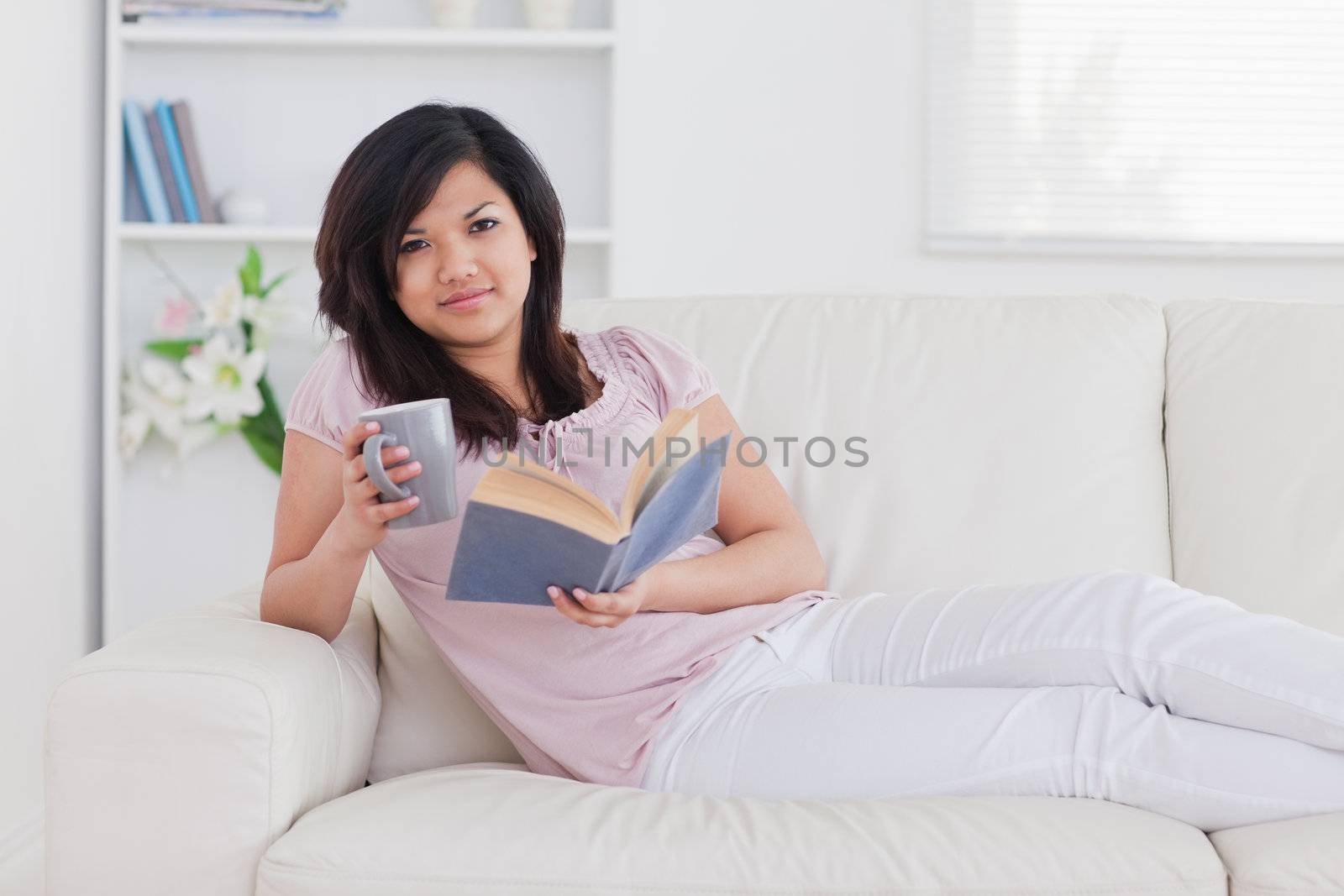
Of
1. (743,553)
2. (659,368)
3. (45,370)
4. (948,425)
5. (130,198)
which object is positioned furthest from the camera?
(130,198)

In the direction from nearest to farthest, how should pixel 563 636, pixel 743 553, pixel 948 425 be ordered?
pixel 563 636
pixel 743 553
pixel 948 425

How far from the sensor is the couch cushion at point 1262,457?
1.65m

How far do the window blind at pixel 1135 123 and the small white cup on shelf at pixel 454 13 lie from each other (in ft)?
3.27

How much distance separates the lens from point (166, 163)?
2.73m

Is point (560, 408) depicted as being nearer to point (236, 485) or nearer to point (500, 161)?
point (500, 161)

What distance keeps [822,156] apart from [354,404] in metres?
1.68

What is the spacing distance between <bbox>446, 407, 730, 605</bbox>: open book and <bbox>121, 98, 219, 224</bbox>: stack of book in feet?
6.34

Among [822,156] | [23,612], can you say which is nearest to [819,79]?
[822,156]

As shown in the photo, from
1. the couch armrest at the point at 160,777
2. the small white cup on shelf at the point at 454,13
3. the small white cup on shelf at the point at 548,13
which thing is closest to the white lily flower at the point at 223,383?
the small white cup on shelf at the point at 454,13

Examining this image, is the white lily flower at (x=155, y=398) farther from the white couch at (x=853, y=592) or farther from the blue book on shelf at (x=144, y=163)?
the white couch at (x=853, y=592)

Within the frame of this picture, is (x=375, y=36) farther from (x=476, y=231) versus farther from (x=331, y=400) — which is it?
(x=331, y=400)

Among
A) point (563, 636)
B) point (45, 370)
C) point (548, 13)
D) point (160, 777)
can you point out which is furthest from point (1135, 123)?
point (160, 777)

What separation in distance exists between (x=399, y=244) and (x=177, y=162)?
151cm

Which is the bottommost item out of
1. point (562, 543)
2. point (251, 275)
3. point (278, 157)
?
point (562, 543)
